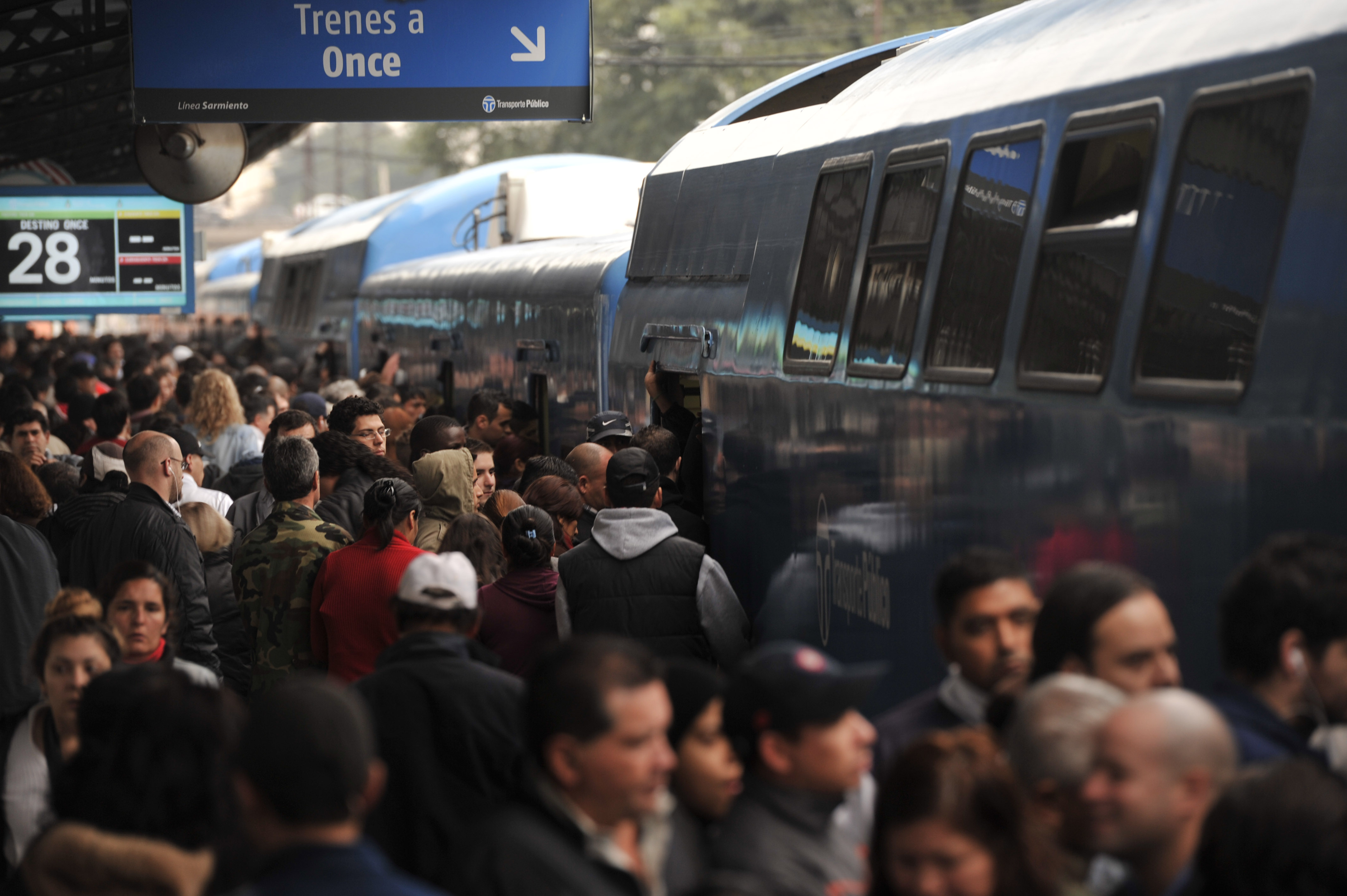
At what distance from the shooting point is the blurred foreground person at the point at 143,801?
339 centimetres

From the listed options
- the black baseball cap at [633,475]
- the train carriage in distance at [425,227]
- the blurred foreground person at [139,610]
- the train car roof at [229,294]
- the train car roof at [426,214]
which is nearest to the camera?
the blurred foreground person at [139,610]

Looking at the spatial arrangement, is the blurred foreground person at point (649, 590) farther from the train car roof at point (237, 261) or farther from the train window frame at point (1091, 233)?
the train car roof at point (237, 261)

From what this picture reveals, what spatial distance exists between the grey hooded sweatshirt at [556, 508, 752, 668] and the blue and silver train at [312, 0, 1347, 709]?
1.58 feet

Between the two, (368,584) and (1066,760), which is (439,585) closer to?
(368,584)

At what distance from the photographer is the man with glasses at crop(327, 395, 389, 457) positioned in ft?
30.8

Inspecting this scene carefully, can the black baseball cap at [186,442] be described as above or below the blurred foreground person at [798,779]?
below

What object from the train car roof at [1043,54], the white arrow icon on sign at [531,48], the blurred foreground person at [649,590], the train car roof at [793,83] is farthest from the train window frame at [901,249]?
the white arrow icon on sign at [531,48]

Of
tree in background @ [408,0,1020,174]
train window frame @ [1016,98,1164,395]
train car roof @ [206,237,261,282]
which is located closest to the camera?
train window frame @ [1016,98,1164,395]

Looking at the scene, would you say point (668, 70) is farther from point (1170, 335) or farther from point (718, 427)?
point (1170, 335)

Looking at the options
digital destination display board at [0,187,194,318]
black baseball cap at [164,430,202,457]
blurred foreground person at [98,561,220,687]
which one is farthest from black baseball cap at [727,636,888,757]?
digital destination display board at [0,187,194,318]

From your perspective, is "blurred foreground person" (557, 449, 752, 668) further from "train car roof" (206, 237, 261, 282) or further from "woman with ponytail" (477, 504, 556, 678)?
"train car roof" (206, 237, 261, 282)

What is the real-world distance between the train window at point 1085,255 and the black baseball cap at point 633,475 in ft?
6.69

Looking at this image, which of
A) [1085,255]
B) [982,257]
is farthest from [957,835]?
[982,257]

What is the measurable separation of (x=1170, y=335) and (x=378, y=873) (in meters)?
2.72
